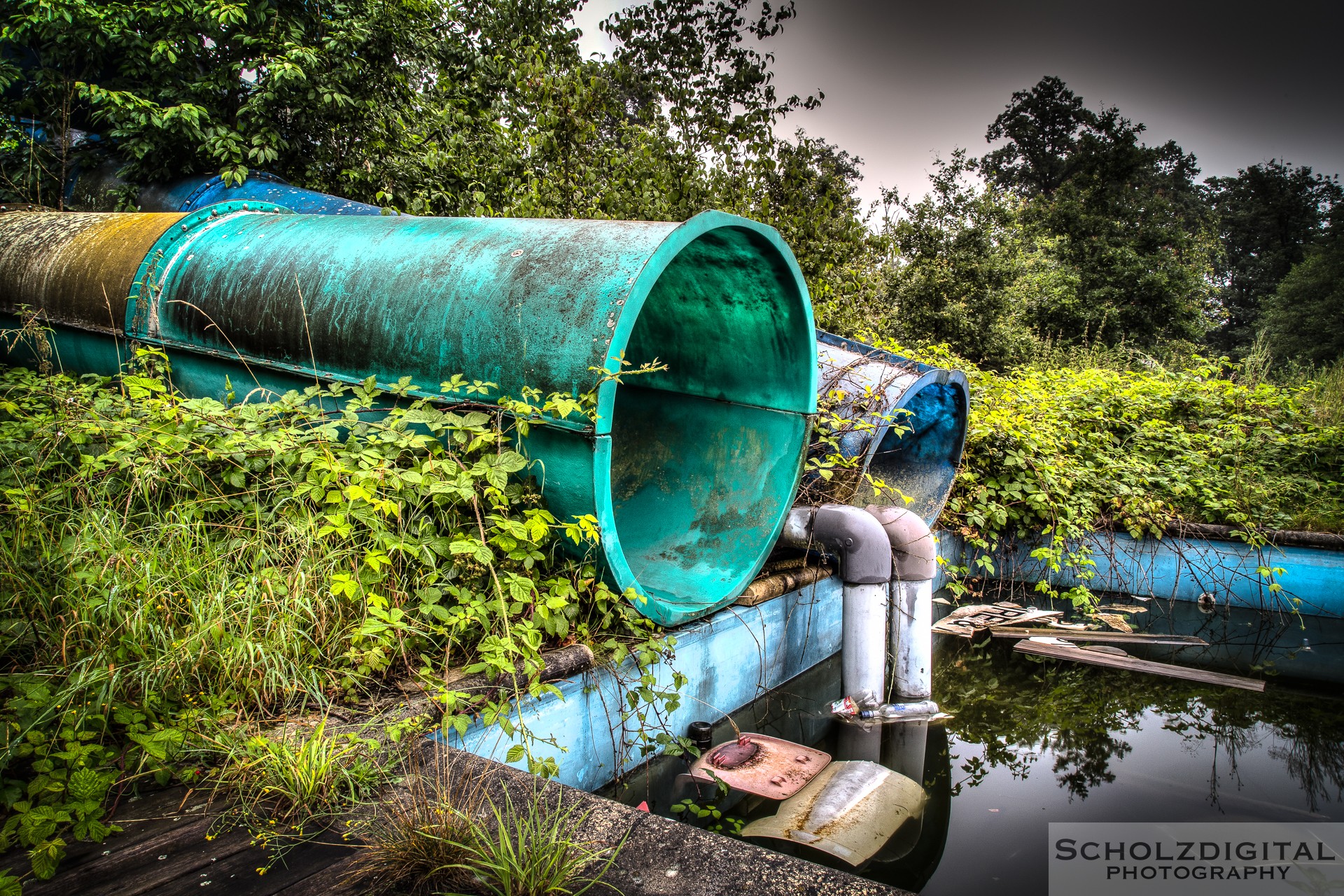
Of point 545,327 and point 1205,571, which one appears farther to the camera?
point 1205,571

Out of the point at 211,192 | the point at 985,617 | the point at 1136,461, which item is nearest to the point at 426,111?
the point at 211,192

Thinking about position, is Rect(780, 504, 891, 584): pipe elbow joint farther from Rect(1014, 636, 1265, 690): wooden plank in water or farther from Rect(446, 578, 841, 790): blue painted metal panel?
Rect(1014, 636, 1265, 690): wooden plank in water

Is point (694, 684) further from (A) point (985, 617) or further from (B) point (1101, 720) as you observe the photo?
(A) point (985, 617)

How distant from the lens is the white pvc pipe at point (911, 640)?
3943mm

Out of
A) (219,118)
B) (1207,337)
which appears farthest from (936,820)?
(1207,337)

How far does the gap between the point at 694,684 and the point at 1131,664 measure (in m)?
3.26

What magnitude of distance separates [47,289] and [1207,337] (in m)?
34.8

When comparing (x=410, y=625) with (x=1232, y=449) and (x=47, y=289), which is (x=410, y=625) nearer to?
(x=47, y=289)

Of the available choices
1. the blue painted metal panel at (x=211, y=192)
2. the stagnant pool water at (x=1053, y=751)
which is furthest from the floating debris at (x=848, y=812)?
the blue painted metal panel at (x=211, y=192)

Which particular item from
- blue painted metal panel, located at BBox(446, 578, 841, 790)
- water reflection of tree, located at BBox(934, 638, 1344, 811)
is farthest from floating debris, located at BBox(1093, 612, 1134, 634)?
blue painted metal panel, located at BBox(446, 578, 841, 790)

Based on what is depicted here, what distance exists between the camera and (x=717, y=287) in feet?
12.5

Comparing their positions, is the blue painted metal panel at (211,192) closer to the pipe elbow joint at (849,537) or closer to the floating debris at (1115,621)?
the pipe elbow joint at (849,537)

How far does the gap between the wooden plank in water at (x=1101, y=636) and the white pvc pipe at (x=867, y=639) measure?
1977mm

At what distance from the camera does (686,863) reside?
55.6 inches
